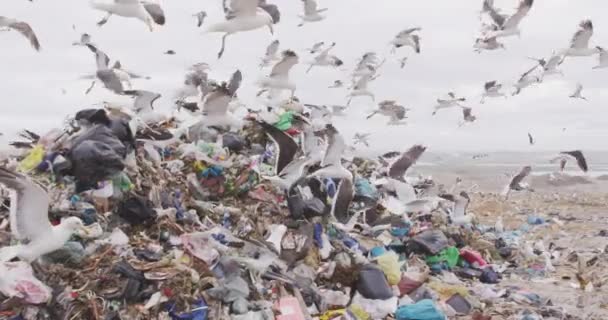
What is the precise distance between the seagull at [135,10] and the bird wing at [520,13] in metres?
4.80

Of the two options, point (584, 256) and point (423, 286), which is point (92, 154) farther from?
point (584, 256)

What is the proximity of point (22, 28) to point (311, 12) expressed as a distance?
395 cm

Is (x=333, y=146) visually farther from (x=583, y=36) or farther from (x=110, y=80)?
(x=583, y=36)

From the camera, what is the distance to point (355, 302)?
5469mm

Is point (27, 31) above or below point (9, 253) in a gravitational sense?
above

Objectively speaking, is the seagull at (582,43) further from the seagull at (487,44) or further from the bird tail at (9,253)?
the bird tail at (9,253)


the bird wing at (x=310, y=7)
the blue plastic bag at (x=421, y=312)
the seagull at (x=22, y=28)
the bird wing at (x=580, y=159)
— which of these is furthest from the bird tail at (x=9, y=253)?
the bird wing at (x=580, y=159)

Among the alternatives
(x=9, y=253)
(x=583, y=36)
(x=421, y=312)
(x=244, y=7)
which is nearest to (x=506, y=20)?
(x=583, y=36)

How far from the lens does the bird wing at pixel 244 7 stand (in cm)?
650

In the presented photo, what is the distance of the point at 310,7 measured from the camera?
9.38 meters

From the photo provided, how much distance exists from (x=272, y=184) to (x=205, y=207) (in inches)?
31.1

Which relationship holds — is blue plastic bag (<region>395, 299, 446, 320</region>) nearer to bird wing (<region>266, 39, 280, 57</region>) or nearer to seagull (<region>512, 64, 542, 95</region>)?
bird wing (<region>266, 39, 280, 57</region>)

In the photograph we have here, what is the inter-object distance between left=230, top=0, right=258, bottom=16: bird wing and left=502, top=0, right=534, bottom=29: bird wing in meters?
4.08

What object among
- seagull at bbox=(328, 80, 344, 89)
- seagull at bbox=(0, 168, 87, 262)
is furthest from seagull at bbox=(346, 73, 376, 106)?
seagull at bbox=(0, 168, 87, 262)
